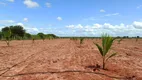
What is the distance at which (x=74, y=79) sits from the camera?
733cm

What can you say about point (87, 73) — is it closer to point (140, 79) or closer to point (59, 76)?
point (59, 76)

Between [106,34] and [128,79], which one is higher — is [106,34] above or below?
above

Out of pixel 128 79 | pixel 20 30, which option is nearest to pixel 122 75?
pixel 128 79

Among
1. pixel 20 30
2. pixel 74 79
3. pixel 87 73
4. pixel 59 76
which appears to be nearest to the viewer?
pixel 74 79

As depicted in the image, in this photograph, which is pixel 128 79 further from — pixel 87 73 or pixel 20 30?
pixel 20 30

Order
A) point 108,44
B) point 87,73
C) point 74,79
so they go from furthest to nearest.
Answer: point 108,44 < point 87,73 < point 74,79

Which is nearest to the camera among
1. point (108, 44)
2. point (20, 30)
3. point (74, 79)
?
point (74, 79)

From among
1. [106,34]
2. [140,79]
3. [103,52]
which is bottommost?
[140,79]

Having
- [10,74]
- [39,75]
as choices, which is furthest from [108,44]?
[10,74]

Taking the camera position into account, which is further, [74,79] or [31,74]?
[31,74]

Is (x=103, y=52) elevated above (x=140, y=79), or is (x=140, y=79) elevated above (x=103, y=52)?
(x=103, y=52)

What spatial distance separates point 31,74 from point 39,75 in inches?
14.8

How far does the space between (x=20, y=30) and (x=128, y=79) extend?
81.0m

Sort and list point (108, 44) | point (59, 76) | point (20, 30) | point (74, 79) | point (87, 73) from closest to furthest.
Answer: point (74, 79), point (59, 76), point (87, 73), point (108, 44), point (20, 30)
